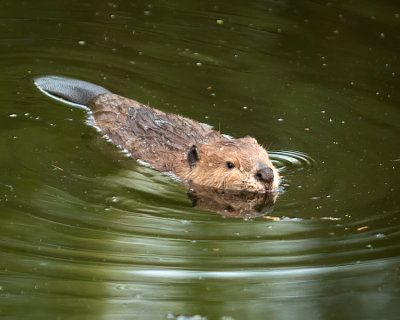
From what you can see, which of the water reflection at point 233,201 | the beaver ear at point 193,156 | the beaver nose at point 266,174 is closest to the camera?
the water reflection at point 233,201

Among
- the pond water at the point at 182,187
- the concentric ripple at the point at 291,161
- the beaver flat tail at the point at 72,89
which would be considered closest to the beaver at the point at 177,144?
the beaver flat tail at the point at 72,89

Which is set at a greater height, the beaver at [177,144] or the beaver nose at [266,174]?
the beaver nose at [266,174]

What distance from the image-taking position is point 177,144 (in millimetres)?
6750

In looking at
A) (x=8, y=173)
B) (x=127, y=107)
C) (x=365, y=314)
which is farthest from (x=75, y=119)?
(x=365, y=314)

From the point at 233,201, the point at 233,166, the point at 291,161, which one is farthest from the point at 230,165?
the point at 291,161

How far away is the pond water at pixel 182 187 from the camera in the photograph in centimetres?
459

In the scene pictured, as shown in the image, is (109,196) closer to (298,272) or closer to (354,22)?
(298,272)

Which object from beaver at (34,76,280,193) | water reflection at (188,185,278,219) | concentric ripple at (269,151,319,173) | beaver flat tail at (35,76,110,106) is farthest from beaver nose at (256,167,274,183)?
beaver flat tail at (35,76,110,106)

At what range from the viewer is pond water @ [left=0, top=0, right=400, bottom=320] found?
15.1 ft

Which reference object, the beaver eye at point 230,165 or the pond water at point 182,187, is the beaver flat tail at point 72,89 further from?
the beaver eye at point 230,165

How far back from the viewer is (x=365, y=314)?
14.4 feet

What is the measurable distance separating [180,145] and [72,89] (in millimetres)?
1558

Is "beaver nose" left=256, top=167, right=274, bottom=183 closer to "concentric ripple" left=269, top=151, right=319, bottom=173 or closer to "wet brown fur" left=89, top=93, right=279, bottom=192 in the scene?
"wet brown fur" left=89, top=93, right=279, bottom=192

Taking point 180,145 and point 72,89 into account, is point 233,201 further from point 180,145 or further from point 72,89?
point 72,89
